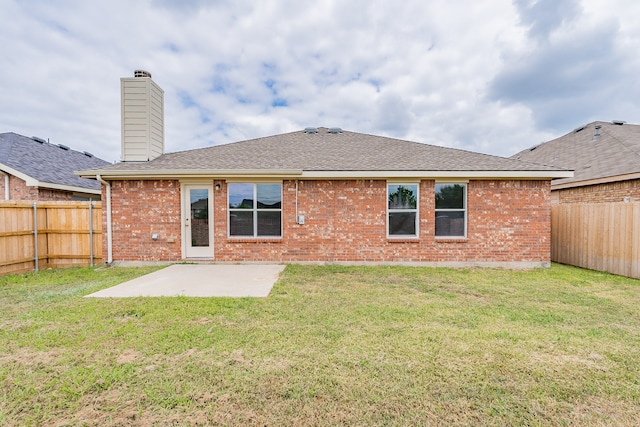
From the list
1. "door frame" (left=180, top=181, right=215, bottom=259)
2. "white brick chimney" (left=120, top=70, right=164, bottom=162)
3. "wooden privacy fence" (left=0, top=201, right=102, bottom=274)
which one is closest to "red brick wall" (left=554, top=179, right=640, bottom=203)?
"door frame" (left=180, top=181, right=215, bottom=259)

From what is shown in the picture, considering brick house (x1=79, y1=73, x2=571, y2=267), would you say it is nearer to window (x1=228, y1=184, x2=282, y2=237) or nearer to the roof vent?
window (x1=228, y1=184, x2=282, y2=237)

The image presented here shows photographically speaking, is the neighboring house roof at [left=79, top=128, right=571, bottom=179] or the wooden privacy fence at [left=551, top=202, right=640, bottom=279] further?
the neighboring house roof at [left=79, top=128, right=571, bottom=179]

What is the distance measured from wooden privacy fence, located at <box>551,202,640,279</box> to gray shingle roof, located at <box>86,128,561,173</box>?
6.05 ft

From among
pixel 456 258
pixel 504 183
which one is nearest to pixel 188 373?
pixel 456 258

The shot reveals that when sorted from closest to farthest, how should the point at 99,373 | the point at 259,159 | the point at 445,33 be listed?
the point at 99,373 → the point at 259,159 → the point at 445,33

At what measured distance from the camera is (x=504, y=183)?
8086mm

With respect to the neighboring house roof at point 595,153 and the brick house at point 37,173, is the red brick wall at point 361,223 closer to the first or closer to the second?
the neighboring house roof at point 595,153

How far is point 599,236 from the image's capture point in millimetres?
7770

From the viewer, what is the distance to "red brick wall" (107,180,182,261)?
8.09 meters

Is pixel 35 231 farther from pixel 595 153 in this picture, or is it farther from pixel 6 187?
pixel 595 153

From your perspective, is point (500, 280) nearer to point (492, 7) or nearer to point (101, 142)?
point (492, 7)

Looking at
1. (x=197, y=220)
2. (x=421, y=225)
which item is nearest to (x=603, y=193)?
(x=421, y=225)

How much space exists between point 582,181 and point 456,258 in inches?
242

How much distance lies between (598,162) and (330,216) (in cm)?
1057
